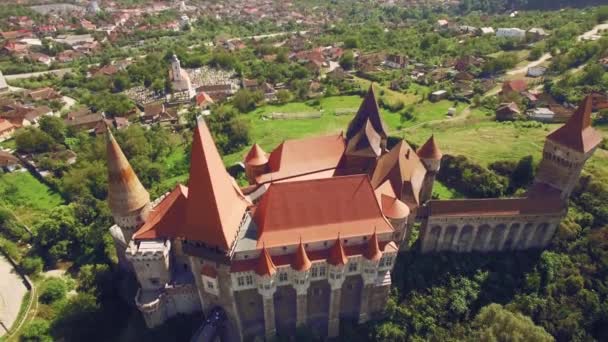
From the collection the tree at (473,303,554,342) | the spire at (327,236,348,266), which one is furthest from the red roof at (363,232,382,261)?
the tree at (473,303,554,342)

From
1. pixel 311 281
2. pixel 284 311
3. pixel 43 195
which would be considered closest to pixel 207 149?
pixel 311 281

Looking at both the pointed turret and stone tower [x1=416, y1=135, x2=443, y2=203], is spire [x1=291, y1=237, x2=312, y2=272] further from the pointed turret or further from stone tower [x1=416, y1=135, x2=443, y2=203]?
stone tower [x1=416, y1=135, x2=443, y2=203]

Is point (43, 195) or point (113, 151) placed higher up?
point (113, 151)

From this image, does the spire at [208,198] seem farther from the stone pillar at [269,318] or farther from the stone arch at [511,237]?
the stone arch at [511,237]

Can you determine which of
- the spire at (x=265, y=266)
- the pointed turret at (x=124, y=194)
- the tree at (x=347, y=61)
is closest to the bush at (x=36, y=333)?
the pointed turret at (x=124, y=194)

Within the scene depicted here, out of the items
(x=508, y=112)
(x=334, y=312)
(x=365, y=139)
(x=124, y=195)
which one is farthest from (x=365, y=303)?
(x=508, y=112)

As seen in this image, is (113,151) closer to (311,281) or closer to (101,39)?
(311,281)

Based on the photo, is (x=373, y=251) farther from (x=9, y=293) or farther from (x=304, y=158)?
(x=9, y=293)
